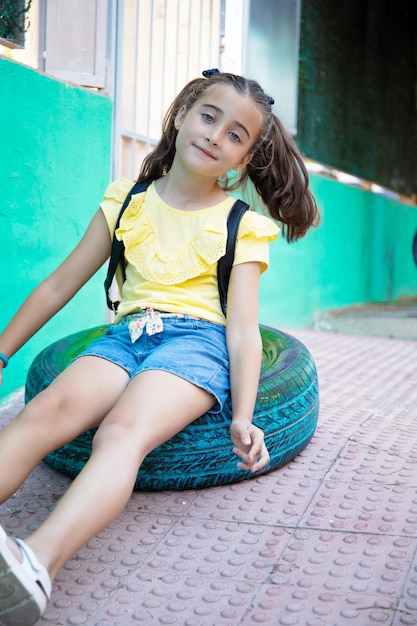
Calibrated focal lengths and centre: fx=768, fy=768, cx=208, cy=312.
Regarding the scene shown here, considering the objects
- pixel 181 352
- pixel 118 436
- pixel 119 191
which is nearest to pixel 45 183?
pixel 119 191

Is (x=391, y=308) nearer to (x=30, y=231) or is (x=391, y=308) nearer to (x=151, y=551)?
(x=30, y=231)

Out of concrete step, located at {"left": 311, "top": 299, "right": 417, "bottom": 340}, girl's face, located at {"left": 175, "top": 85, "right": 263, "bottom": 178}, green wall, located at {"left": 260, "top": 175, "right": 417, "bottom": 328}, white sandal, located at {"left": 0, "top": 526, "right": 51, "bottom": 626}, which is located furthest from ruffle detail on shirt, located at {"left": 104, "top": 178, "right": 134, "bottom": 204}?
concrete step, located at {"left": 311, "top": 299, "right": 417, "bottom": 340}

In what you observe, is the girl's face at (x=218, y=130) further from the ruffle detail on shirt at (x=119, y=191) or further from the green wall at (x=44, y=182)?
the green wall at (x=44, y=182)

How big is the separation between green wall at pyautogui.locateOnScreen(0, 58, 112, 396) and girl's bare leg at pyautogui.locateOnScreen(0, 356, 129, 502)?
3.71ft

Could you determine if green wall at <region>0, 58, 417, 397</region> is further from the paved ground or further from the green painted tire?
the paved ground

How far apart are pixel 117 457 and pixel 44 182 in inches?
73.7

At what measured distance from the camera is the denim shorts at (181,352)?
2.04 m

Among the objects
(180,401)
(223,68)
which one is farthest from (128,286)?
(223,68)

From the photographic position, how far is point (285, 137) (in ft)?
8.05

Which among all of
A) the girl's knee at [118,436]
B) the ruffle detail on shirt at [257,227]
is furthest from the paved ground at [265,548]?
the ruffle detail on shirt at [257,227]

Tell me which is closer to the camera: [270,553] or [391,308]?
[270,553]

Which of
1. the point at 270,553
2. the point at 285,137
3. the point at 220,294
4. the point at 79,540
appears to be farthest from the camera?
the point at 285,137

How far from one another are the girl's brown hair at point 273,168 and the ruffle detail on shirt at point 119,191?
8cm

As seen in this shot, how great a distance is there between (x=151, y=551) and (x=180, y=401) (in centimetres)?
37
